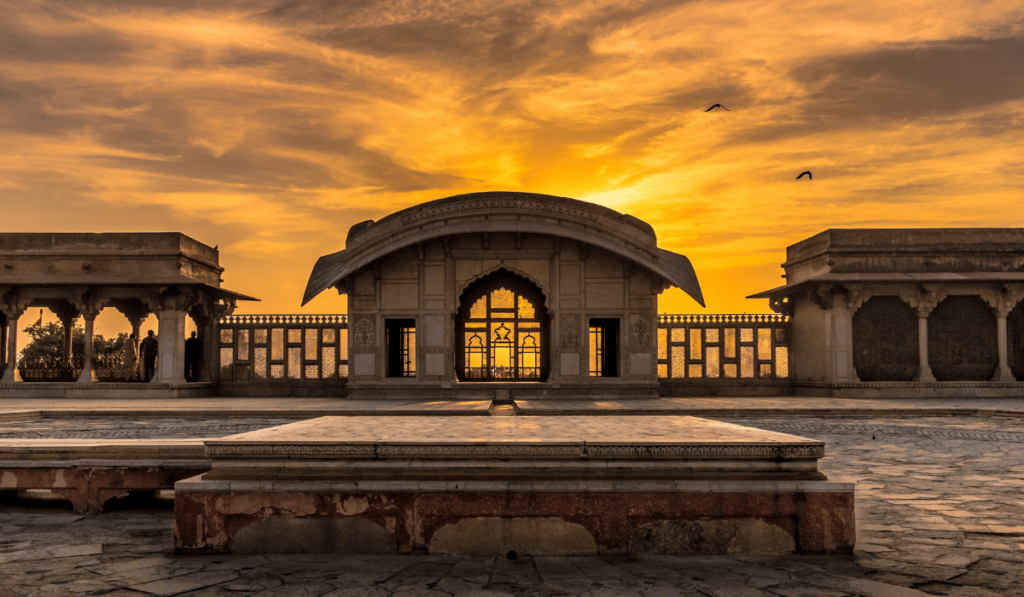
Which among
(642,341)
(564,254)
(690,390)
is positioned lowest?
(690,390)

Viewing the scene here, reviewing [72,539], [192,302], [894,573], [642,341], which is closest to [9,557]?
[72,539]

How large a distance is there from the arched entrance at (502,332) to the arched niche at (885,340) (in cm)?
829

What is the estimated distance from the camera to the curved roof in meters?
17.8

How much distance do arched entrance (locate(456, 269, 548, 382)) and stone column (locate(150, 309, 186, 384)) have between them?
7172 mm

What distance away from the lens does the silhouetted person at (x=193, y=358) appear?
20.9 meters

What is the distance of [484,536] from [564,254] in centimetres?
1415

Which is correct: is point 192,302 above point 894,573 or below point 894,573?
above

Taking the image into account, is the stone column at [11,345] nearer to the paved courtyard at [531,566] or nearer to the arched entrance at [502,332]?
the arched entrance at [502,332]

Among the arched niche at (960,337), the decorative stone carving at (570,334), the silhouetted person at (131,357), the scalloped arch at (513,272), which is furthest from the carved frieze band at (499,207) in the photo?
the silhouetted person at (131,357)

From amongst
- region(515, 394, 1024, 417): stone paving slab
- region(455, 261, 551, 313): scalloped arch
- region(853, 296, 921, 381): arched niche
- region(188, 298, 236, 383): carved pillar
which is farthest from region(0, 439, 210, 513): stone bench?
region(853, 296, 921, 381): arched niche

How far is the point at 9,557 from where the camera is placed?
4578mm

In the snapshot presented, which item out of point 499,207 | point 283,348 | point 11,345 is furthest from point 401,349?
point 11,345

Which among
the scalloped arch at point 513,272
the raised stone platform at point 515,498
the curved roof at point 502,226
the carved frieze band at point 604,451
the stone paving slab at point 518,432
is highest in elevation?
the curved roof at point 502,226

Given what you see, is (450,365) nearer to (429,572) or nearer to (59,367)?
(59,367)
